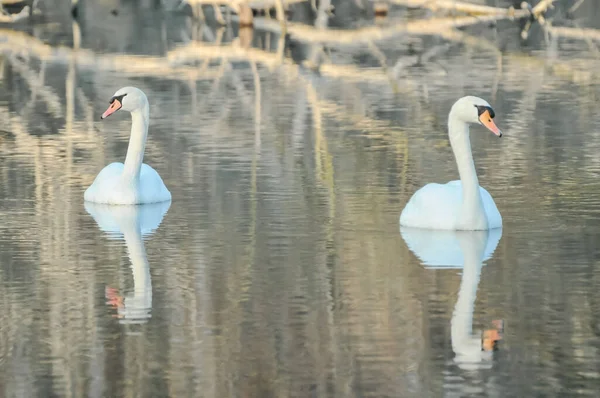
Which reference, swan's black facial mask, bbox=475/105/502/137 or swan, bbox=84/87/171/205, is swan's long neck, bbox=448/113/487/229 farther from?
swan, bbox=84/87/171/205

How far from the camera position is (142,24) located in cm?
4297

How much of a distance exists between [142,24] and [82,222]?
98.5 feet

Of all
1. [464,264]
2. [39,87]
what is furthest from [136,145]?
[39,87]

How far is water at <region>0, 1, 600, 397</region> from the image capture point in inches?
325

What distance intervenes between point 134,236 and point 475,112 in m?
2.86

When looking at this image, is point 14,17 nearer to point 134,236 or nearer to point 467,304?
point 134,236

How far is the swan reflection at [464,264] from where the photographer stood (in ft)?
28.1

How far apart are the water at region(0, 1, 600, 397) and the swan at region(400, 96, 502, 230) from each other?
0.76ft

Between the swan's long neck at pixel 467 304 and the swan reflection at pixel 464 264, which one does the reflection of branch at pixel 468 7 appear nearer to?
the swan reflection at pixel 464 264

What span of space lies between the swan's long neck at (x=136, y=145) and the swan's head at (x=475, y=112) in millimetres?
3052

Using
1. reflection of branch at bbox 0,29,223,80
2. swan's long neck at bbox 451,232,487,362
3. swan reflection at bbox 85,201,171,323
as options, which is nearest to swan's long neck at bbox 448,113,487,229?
swan's long neck at bbox 451,232,487,362

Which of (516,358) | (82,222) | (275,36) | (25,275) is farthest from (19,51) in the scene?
(516,358)

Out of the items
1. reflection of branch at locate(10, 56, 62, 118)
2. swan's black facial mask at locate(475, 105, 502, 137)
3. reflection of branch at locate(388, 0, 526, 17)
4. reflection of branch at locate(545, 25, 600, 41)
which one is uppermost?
reflection of branch at locate(388, 0, 526, 17)

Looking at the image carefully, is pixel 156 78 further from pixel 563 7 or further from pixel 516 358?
pixel 563 7
